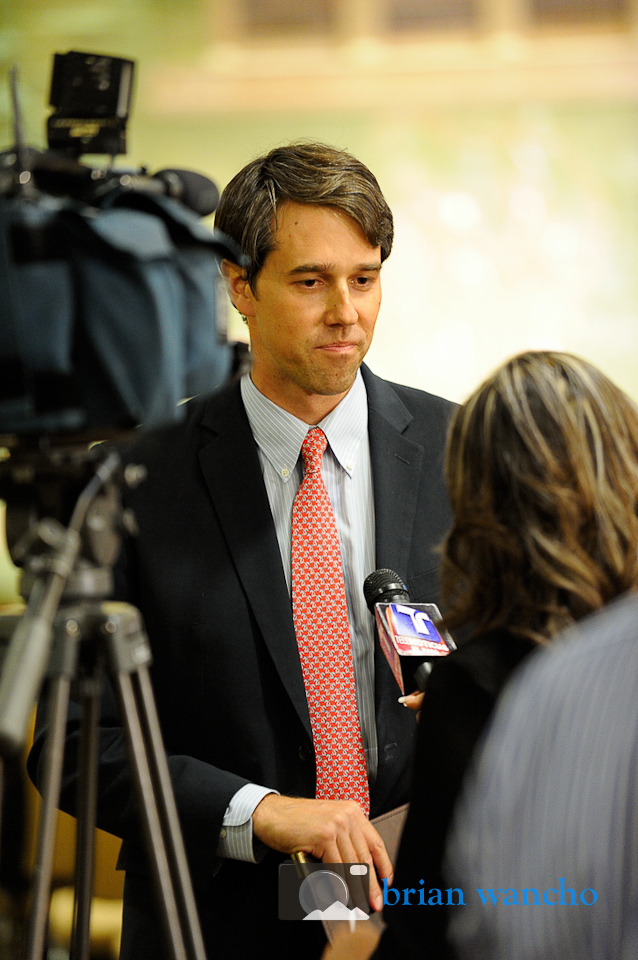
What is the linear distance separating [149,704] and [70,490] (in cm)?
21

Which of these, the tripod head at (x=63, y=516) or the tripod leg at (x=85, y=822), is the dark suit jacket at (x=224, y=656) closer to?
the tripod leg at (x=85, y=822)

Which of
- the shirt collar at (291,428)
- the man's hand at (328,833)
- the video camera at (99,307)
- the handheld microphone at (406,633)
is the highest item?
the video camera at (99,307)

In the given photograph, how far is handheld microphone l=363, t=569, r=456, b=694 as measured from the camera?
3.63ft

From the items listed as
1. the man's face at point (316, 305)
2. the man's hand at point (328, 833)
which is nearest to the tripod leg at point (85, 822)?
the man's hand at point (328, 833)

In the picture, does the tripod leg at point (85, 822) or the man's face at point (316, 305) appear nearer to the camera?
the tripod leg at point (85, 822)

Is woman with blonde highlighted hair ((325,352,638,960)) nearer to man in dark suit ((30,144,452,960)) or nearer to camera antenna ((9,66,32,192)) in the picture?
man in dark suit ((30,144,452,960))

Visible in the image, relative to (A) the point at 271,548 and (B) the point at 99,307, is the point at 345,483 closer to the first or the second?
(A) the point at 271,548

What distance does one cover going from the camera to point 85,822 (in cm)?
89

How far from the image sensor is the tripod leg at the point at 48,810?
77cm

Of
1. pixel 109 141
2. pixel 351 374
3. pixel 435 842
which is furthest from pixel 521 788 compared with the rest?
pixel 351 374

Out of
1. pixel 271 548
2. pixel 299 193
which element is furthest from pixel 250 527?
pixel 299 193

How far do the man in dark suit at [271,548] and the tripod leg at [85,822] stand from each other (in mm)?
381

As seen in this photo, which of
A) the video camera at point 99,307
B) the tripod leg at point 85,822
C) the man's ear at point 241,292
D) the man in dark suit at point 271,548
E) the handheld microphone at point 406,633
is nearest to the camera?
the video camera at point 99,307

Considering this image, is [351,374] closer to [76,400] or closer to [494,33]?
[76,400]
